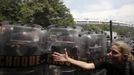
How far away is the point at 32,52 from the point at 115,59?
253 cm

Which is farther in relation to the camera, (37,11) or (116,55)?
(37,11)

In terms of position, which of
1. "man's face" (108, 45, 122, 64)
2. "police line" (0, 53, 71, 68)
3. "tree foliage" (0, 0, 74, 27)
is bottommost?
"police line" (0, 53, 71, 68)

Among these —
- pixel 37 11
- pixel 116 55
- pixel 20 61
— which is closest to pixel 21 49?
pixel 20 61

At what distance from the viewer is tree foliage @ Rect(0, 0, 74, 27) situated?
107ft

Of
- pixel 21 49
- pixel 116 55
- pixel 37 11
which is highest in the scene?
pixel 37 11

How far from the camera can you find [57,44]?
7.04 meters

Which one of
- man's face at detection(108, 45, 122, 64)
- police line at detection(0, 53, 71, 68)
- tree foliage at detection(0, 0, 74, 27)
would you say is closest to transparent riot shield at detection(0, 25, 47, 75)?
police line at detection(0, 53, 71, 68)

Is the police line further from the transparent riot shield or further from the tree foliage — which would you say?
the tree foliage

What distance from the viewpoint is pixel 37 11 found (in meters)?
38.2

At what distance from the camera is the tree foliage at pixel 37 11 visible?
32.7m

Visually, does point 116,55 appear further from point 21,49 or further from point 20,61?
point 21,49

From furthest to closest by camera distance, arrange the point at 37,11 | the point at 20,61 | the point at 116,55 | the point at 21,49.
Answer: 1. the point at 37,11
2. the point at 21,49
3. the point at 20,61
4. the point at 116,55

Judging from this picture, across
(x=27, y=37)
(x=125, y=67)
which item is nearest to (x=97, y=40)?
(x=27, y=37)

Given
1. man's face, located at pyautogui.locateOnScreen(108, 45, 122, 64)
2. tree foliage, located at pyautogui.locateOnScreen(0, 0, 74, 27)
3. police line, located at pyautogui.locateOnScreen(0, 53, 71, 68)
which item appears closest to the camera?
man's face, located at pyautogui.locateOnScreen(108, 45, 122, 64)
